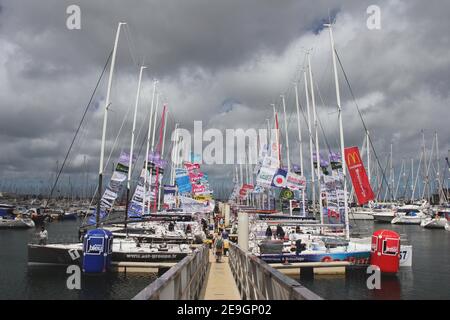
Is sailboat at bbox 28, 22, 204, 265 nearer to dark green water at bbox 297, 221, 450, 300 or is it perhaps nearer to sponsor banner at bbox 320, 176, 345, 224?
dark green water at bbox 297, 221, 450, 300

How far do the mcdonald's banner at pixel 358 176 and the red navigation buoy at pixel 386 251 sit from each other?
2.48m

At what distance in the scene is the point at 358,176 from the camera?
25.6 m

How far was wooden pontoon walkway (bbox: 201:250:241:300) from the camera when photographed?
1413 centimetres

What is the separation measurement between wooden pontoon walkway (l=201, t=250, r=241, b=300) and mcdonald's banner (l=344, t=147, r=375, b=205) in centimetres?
952

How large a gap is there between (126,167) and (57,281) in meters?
12.6

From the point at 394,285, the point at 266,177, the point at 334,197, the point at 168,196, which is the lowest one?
the point at 394,285

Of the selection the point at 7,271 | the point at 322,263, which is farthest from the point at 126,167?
the point at 322,263

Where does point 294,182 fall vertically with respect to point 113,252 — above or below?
above

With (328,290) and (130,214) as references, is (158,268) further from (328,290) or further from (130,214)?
(130,214)

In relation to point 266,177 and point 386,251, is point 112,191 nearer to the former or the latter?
point 266,177

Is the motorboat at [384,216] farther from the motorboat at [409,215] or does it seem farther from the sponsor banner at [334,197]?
the sponsor banner at [334,197]

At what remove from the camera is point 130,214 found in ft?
134

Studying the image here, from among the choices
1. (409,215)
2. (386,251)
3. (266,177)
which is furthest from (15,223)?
(409,215)

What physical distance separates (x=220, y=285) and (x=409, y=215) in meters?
92.9
